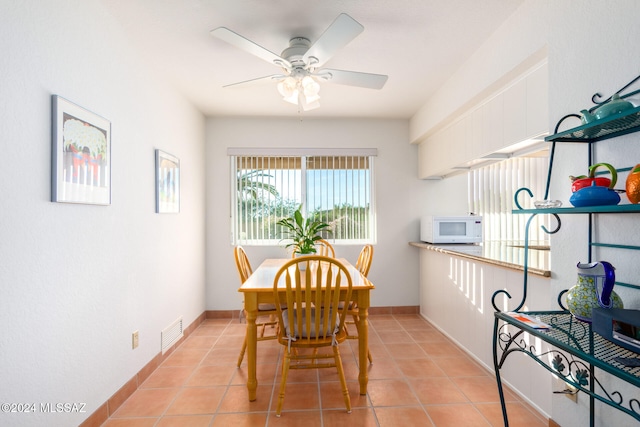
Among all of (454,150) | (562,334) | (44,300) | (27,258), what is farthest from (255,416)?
(454,150)

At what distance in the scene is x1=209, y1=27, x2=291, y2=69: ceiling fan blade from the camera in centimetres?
181

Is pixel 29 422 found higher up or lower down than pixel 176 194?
lower down

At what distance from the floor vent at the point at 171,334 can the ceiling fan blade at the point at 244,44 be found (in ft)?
7.48

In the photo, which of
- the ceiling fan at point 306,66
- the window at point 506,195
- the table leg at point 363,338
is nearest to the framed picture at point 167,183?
the ceiling fan at point 306,66

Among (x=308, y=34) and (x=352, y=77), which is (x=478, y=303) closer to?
(x=352, y=77)

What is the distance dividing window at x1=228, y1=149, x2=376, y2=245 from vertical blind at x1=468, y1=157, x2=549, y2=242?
1277 millimetres

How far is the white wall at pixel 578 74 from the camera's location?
1395mm

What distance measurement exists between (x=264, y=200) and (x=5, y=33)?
2942mm

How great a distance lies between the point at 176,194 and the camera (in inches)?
127

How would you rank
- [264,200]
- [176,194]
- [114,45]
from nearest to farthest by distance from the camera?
[114,45], [176,194], [264,200]

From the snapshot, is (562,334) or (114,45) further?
(114,45)

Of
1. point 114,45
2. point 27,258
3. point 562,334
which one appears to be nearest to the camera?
point 562,334

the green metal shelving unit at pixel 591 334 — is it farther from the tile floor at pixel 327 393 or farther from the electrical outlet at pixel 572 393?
the tile floor at pixel 327 393

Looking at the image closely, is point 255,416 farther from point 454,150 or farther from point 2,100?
point 454,150
